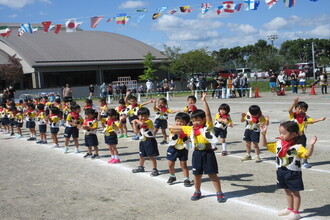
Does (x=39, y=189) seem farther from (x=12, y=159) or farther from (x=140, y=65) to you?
(x=140, y=65)

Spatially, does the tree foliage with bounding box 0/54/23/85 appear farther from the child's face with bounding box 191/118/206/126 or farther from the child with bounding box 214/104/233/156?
the child's face with bounding box 191/118/206/126

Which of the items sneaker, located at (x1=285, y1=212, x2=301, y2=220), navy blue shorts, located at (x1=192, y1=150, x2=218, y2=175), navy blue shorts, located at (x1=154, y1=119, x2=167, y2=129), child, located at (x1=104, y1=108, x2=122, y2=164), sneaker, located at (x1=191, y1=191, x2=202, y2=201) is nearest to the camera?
sneaker, located at (x1=285, y1=212, x2=301, y2=220)

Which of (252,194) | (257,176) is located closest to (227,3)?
(257,176)

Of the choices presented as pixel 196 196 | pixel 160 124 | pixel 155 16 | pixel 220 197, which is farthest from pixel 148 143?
pixel 155 16

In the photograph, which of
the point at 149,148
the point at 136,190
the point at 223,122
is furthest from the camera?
the point at 223,122

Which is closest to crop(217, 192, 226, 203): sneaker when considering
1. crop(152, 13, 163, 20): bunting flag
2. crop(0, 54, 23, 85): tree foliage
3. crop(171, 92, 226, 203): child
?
crop(171, 92, 226, 203): child

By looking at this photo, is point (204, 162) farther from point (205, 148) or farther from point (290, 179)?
point (290, 179)

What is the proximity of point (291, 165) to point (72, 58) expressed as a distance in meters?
41.2

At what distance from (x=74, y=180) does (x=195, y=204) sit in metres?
3.17

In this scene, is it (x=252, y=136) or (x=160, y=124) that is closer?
(x=252, y=136)

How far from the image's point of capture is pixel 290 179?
5.39m

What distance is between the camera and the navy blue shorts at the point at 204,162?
20.3 feet

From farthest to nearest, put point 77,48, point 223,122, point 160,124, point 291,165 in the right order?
1. point 77,48
2. point 160,124
3. point 223,122
4. point 291,165

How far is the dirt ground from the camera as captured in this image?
5.92m
